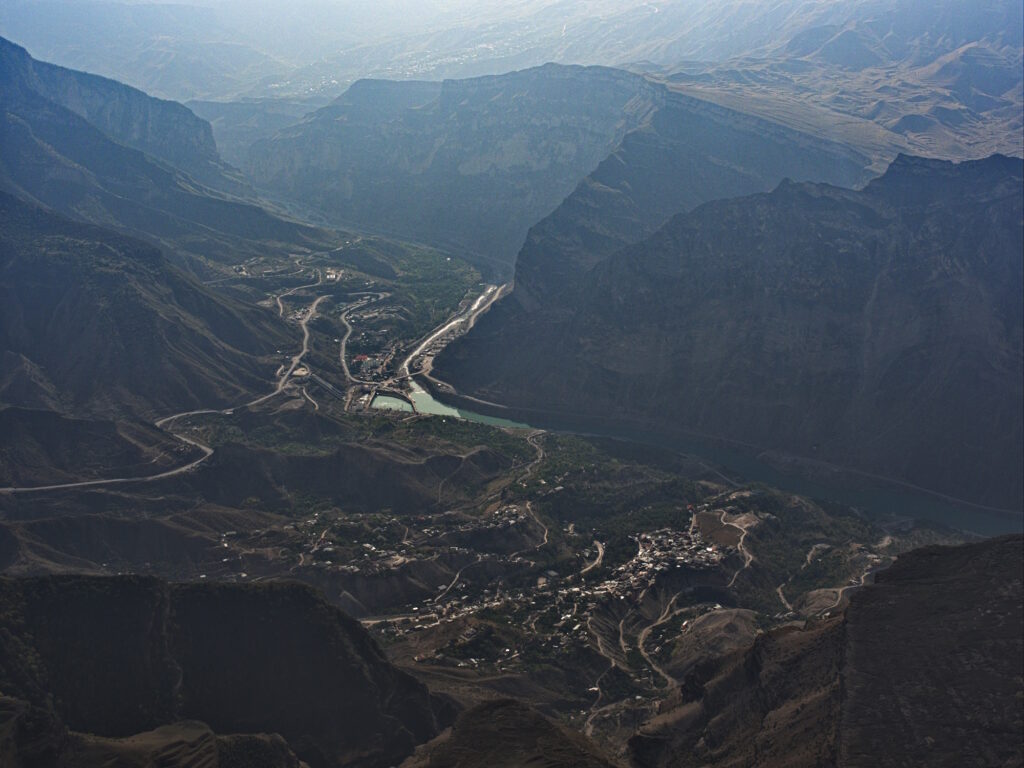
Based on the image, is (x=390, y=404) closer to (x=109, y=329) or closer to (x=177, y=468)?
(x=109, y=329)

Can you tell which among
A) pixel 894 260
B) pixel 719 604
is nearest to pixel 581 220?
pixel 894 260

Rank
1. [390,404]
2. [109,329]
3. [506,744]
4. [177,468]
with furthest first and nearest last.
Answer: [390,404] → [109,329] → [177,468] → [506,744]

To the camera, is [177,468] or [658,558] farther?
[177,468]

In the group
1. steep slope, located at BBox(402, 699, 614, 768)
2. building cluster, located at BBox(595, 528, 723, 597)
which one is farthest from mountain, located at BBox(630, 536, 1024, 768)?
building cluster, located at BBox(595, 528, 723, 597)

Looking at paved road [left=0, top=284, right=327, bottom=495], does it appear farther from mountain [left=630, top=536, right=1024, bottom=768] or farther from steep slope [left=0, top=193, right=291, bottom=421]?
mountain [left=630, top=536, right=1024, bottom=768]

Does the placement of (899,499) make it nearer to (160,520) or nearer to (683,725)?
(683,725)

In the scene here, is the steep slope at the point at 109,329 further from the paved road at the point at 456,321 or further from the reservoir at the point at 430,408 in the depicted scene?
the paved road at the point at 456,321

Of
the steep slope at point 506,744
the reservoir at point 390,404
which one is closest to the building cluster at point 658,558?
the steep slope at point 506,744

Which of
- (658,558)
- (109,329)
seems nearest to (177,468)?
(109,329)
